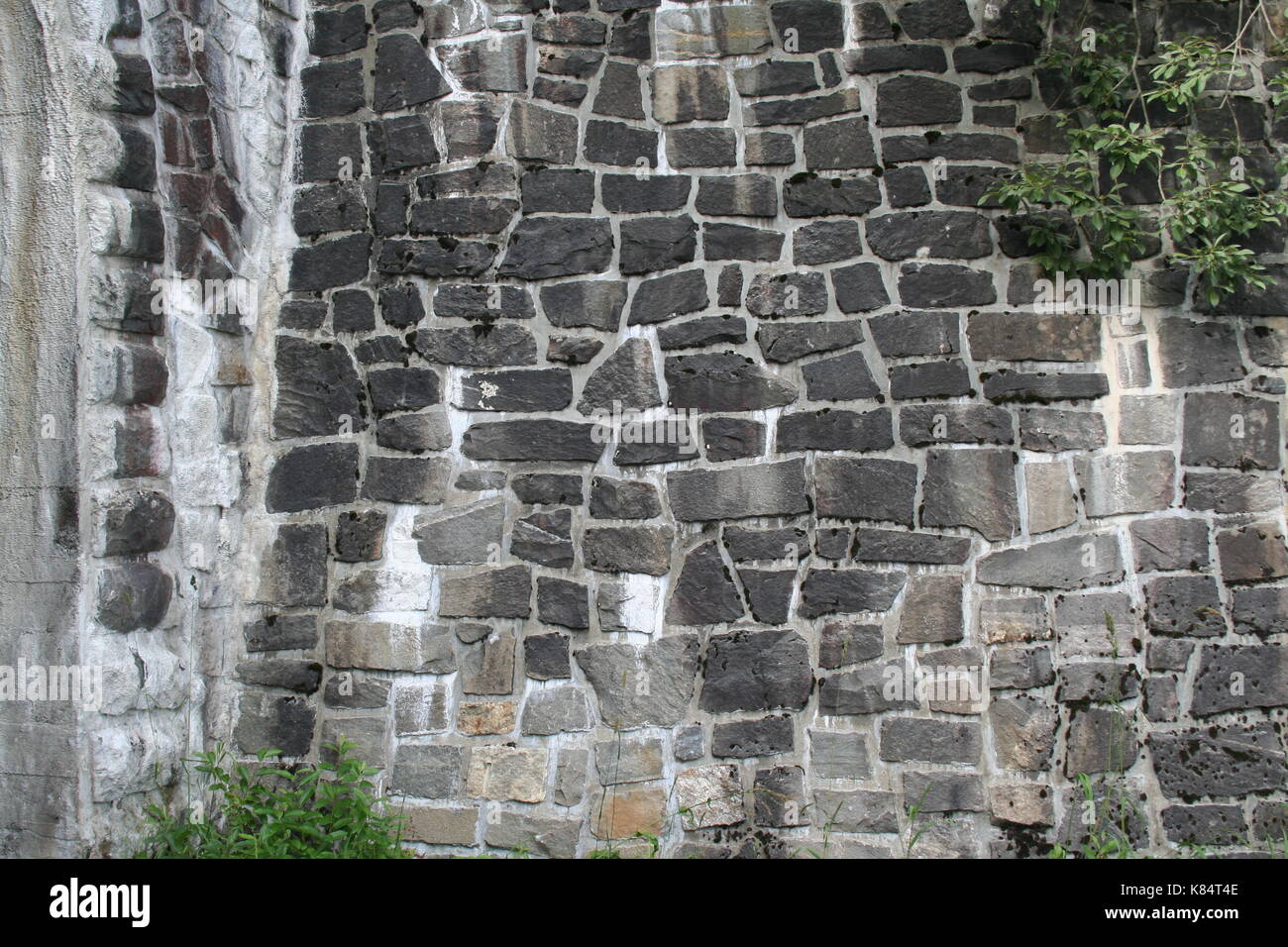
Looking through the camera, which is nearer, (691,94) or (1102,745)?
(1102,745)

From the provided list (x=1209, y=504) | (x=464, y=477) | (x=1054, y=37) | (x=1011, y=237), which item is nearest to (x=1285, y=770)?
(x=1209, y=504)

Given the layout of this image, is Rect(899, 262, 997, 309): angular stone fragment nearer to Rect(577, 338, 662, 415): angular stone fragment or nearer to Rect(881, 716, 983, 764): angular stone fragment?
Rect(577, 338, 662, 415): angular stone fragment

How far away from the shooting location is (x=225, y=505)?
3.77 meters

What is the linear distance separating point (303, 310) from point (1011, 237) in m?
2.45

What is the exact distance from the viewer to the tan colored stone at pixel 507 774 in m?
3.67

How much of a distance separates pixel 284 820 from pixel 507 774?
71 centimetres

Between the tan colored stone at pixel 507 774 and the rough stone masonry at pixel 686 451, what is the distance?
0.03 feet

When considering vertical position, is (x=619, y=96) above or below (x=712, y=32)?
below

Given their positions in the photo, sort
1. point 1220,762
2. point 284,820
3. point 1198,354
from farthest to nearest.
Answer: point 1198,354 < point 1220,762 < point 284,820

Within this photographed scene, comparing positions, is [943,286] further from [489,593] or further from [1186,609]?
[489,593]

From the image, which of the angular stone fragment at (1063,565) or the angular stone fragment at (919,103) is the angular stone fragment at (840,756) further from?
the angular stone fragment at (919,103)

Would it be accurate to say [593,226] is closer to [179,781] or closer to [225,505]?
[225,505]

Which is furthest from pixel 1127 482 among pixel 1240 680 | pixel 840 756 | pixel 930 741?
pixel 840 756

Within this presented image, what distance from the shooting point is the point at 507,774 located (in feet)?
12.1
